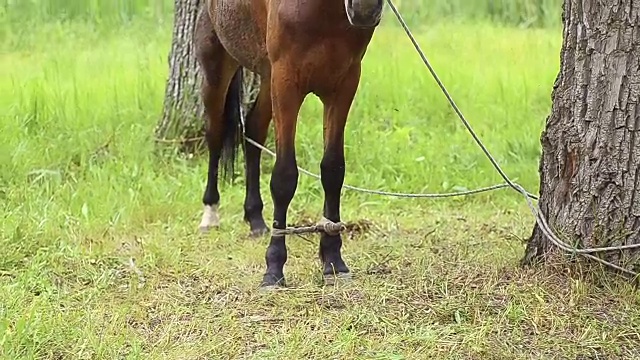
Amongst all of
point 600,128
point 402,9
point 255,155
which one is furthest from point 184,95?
point 402,9

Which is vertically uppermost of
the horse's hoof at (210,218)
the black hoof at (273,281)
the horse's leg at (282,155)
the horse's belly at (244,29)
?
the horse's belly at (244,29)

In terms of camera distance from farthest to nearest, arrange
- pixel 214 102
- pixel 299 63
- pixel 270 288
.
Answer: pixel 214 102, pixel 270 288, pixel 299 63

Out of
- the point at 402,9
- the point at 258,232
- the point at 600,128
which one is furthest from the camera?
the point at 402,9

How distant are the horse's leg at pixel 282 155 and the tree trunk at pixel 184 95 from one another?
2.91 m

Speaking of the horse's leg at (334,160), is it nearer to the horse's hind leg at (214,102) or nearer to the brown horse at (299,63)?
the brown horse at (299,63)

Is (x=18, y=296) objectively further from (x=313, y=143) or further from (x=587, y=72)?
(x=313, y=143)

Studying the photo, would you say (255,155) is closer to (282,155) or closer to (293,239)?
(293,239)

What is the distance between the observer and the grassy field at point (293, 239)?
3355 millimetres

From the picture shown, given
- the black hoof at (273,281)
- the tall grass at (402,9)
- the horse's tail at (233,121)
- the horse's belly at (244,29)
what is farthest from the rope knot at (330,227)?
the tall grass at (402,9)

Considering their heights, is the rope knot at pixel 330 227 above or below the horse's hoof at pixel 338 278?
above

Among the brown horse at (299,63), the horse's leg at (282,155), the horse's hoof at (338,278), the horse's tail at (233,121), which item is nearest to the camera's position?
the brown horse at (299,63)

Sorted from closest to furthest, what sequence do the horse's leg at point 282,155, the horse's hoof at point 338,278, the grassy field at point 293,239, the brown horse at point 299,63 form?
the grassy field at point 293,239 → the brown horse at point 299,63 → the horse's leg at point 282,155 → the horse's hoof at point 338,278

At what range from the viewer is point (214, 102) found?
550 centimetres

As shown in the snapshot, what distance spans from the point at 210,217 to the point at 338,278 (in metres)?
1.63
